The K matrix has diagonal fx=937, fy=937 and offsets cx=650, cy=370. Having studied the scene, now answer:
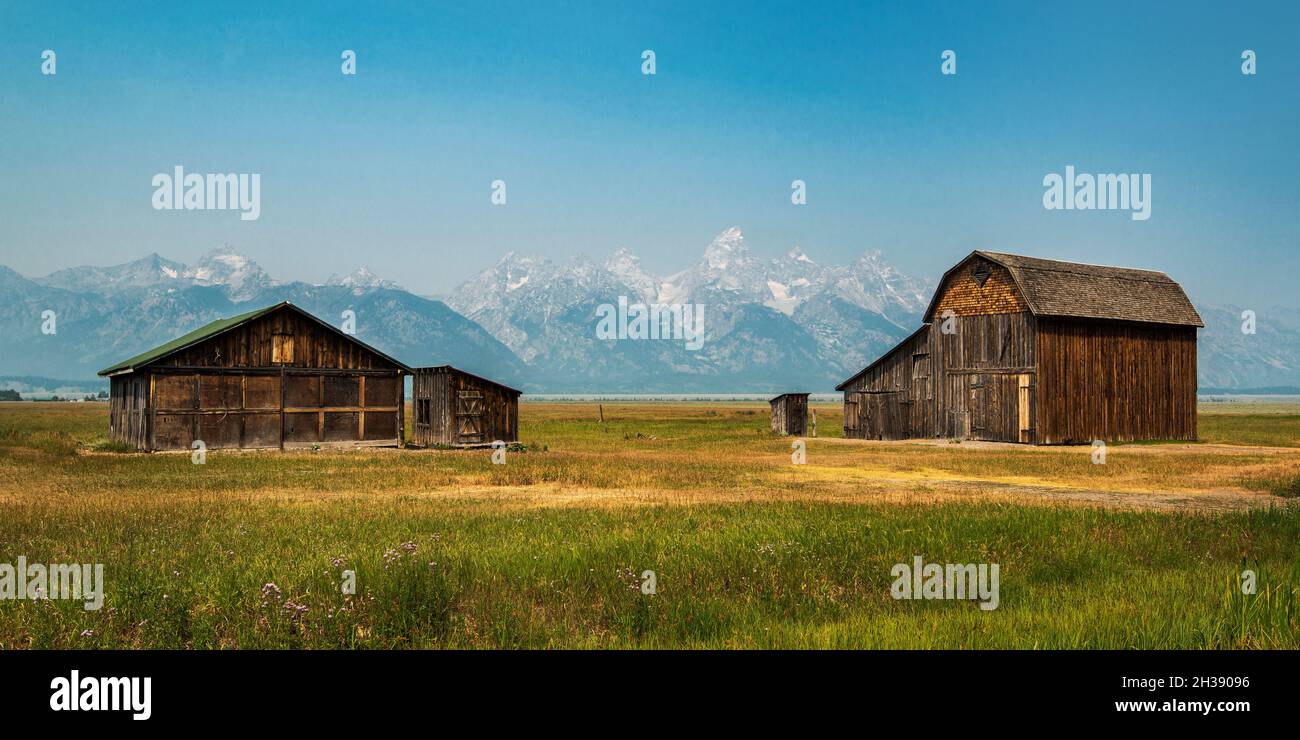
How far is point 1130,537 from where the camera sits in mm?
15805

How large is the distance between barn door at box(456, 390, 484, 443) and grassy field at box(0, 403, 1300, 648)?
21.5m

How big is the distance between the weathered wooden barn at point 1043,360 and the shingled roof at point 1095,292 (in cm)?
9

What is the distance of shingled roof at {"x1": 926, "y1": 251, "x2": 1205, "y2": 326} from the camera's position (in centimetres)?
5191

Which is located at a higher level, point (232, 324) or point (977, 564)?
point (232, 324)

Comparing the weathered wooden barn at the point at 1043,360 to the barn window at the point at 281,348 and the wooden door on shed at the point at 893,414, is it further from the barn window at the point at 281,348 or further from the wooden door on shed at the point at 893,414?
the barn window at the point at 281,348

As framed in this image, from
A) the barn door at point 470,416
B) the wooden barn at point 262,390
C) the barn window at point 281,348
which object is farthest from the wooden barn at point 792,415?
the barn window at point 281,348

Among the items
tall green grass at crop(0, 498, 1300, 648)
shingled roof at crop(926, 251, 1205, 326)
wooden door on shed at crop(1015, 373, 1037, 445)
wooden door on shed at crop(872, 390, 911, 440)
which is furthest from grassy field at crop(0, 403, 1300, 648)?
wooden door on shed at crop(872, 390, 911, 440)

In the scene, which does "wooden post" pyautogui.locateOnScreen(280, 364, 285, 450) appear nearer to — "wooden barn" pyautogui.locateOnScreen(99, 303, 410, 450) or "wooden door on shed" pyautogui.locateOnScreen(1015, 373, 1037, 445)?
"wooden barn" pyautogui.locateOnScreen(99, 303, 410, 450)

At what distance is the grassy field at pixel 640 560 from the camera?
9656 mm
